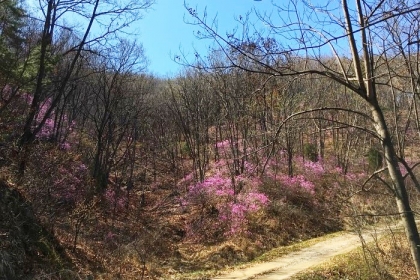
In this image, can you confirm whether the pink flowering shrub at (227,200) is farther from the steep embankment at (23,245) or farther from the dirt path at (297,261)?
the steep embankment at (23,245)

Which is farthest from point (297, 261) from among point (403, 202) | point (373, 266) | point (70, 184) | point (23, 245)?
point (70, 184)

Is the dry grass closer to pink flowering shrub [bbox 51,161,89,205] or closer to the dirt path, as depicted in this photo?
the dirt path

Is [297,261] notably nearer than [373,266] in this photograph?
No

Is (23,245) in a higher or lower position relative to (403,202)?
lower

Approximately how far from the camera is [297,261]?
1212cm

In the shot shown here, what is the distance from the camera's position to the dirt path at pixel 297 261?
10.7 m

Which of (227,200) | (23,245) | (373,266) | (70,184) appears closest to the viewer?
(23,245)

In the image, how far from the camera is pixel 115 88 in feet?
69.7

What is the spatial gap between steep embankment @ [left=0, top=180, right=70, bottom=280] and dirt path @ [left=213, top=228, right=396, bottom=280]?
4.45m

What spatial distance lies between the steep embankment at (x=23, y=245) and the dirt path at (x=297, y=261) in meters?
4.45

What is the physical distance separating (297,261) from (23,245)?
769 centimetres

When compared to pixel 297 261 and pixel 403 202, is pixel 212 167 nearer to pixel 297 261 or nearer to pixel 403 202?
pixel 297 261

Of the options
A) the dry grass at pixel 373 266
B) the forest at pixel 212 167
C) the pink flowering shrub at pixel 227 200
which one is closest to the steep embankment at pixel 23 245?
the forest at pixel 212 167

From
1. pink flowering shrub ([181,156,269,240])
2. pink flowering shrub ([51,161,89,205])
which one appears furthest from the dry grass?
pink flowering shrub ([51,161,89,205])
